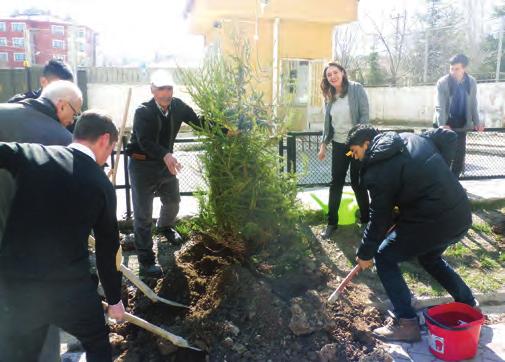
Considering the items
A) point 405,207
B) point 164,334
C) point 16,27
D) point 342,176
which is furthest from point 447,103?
point 16,27

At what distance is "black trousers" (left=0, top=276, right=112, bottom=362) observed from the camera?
2178 mm

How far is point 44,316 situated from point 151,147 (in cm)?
216

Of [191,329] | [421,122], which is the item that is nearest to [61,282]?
[191,329]

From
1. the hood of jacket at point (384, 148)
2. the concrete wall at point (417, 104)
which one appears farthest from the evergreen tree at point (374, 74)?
the hood of jacket at point (384, 148)

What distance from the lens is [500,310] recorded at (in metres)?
3.99

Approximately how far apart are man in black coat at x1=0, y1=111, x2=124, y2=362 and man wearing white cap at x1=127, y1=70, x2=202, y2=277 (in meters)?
1.87

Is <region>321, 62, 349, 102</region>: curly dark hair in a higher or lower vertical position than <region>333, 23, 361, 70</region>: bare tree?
lower

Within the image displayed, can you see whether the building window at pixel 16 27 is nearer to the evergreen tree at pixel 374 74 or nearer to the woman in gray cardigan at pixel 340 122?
the evergreen tree at pixel 374 74

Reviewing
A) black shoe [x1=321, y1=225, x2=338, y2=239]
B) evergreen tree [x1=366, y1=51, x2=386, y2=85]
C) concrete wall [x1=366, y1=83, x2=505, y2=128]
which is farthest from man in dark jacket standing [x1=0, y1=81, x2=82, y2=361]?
evergreen tree [x1=366, y1=51, x2=386, y2=85]

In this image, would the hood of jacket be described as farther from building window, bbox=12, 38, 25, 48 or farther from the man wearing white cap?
building window, bbox=12, 38, 25, 48

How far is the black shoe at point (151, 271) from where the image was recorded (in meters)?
4.30

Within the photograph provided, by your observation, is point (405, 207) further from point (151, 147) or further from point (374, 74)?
point (374, 74)

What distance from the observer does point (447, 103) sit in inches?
240

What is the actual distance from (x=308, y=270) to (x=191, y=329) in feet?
4.05
